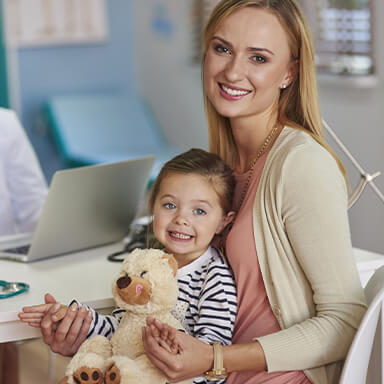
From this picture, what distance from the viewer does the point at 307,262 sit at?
129cm

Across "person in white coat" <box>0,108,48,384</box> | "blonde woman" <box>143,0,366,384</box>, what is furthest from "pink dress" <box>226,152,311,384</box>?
"person in white coat" <box>0,108,48,384</box>

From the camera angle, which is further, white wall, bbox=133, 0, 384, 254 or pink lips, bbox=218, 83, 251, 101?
white wall, bbox=133, 0, 384, 254

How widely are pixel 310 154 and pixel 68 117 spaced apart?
3023 millimetres

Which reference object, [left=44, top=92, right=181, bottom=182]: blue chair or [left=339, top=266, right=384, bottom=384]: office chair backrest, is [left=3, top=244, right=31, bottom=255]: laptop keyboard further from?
[left=44, top=92, right=181, bottom=182]: blue chair

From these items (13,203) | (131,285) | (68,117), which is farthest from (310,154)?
(68,117)

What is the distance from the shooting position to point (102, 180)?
68.7 inches

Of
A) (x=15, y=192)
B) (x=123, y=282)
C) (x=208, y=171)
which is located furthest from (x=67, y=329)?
(x=15, y=192)

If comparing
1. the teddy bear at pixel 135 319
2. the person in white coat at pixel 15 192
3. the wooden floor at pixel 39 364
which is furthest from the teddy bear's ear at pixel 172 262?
the person in white coat at pixel 15 192

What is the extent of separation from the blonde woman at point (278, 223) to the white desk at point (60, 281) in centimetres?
29

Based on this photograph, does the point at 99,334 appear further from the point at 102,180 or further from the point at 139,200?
the point at 139,200

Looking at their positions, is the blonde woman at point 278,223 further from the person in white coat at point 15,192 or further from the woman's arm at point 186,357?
the person in white coat at point 15,192

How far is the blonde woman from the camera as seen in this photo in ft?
4.17

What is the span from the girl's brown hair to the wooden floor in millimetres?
706

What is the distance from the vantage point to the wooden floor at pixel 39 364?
1964 millimetres
